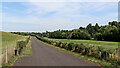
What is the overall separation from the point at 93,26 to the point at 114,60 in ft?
456

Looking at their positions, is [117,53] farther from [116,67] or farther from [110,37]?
[110,37]

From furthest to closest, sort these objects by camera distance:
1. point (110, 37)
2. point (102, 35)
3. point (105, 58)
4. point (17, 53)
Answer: point (102, 35) < point (110, 37) < point (17, 53) < point (105, 58)

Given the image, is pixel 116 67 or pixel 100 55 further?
pixel 100 55

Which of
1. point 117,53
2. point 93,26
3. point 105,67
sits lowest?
point 105,67

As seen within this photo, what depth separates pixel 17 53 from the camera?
616 inches

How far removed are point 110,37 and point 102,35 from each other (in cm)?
614

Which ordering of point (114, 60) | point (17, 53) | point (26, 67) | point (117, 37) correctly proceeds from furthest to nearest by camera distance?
1. point (117, 37)
2. point (17, 53)
3. point (114, 60)
4. point (26, 67)

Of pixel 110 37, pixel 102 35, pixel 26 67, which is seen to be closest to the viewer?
pixel 26 67

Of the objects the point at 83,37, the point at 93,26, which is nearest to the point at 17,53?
the point at 83,37

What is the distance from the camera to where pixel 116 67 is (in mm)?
9492

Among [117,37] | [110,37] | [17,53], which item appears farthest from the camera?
[110,37]

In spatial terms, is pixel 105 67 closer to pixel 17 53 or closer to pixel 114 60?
pixel 114 60

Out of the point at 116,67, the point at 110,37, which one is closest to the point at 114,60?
the point at 116,67

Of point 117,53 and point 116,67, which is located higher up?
point 117,53
